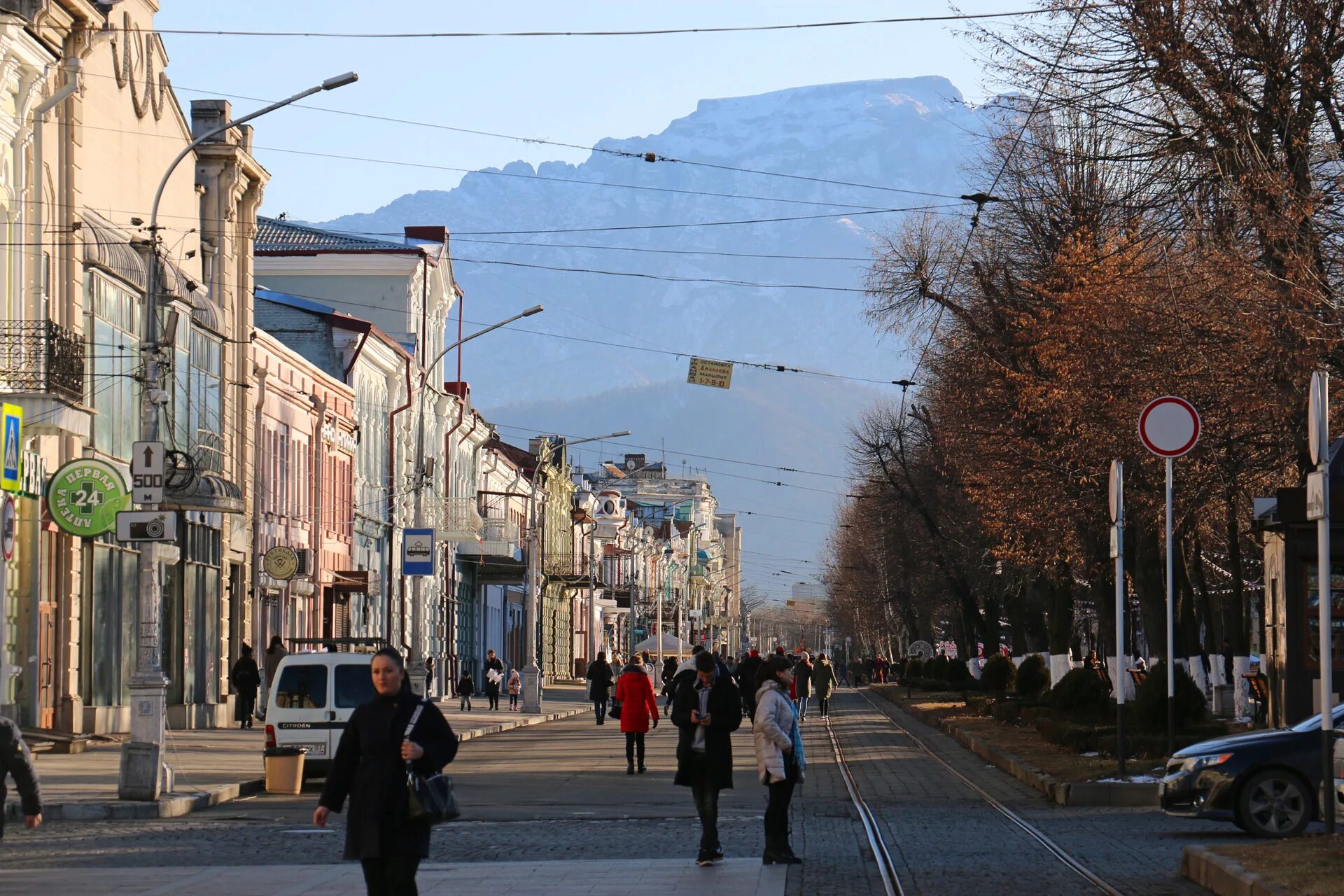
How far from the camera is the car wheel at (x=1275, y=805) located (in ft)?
53.4

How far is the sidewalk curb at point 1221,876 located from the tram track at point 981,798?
630 millimetres

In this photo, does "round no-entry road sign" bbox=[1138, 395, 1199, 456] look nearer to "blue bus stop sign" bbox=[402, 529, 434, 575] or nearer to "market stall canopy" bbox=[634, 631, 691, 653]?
"blue bus stop sign" bbox=[402, 529, 434, 575]

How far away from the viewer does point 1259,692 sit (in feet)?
117

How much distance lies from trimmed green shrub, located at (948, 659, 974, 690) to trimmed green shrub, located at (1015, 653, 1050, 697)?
72.6ft

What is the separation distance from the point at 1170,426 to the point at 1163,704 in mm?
6457

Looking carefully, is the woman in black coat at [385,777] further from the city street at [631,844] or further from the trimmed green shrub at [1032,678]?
the trimmed green shrub at [1032,678]

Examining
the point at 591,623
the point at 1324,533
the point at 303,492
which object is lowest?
the point at 591,623

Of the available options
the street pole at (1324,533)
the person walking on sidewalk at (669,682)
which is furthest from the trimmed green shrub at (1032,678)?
the street pole at (1324,533)

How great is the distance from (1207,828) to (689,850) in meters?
5.02

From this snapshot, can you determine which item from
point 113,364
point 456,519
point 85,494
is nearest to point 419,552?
point 113,364

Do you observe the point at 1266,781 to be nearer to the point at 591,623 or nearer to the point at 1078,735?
the point at 1078,735

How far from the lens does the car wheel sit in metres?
16.3

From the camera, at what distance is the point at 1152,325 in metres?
25.4

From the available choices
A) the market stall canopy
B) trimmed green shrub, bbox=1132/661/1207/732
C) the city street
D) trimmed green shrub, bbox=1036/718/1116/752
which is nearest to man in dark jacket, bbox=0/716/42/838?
the city street
